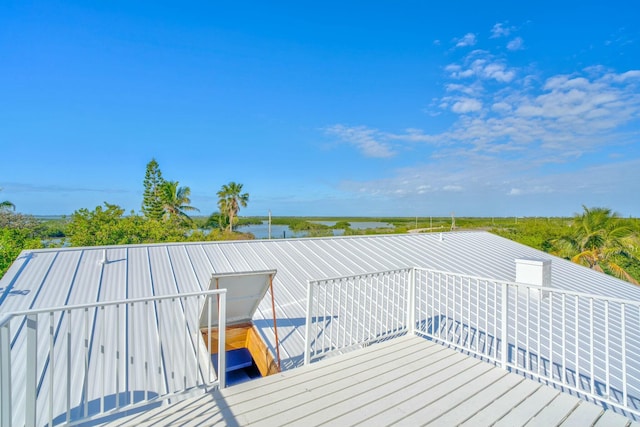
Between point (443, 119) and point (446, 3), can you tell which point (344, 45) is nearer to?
point (446, 3)

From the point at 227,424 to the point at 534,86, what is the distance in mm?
17882

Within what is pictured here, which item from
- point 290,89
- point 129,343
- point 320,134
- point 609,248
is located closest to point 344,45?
point 290,89

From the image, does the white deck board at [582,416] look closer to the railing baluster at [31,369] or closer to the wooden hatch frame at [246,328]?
the wooden hatch frame at [246,328]

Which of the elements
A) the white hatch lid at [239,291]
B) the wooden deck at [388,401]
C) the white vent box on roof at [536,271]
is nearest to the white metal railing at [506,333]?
the wooden deck at [388,401]

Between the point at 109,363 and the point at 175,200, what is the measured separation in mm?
27240

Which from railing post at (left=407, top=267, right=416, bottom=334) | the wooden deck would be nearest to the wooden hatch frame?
the wooden deck

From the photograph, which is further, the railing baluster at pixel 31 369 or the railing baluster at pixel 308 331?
the railing baluster at pixel 308 331

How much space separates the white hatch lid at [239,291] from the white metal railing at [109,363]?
238mm

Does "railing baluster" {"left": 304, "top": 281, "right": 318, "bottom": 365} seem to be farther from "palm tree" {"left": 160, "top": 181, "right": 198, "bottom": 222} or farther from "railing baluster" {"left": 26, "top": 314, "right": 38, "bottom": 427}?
"palm tree" {"left": 160, "top": 181, "right": 198, "bottom": 222}

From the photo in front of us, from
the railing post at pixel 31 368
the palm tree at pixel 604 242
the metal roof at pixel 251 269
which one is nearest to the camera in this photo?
the railing post at pixel 31 368

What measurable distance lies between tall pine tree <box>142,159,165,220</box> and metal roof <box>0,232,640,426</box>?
23790 mm

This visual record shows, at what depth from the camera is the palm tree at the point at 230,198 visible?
109ft

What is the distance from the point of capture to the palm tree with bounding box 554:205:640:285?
16469 millimetres

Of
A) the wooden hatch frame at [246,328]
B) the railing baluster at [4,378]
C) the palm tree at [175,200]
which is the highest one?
the palm tree at [175,200]
